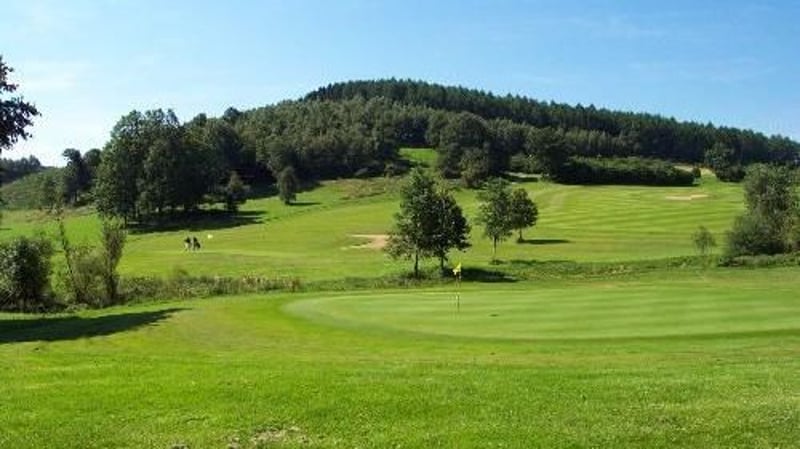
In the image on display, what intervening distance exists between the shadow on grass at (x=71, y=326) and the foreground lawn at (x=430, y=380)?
29 centimetres

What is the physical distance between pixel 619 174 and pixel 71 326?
141 m

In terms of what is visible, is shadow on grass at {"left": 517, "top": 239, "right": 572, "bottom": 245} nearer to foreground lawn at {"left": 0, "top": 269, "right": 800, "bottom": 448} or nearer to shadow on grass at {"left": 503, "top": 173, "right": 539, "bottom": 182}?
foreground lawn at {"left": 0, "top": 269, "right": 800, "bottom": 448}

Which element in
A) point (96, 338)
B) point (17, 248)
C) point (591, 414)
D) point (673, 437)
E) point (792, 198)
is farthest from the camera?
point (792, 198)

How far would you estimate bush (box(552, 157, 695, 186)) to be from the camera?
164000 millimetres

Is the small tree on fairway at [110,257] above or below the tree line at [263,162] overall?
below

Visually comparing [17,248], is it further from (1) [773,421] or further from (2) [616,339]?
(1) [773,421]

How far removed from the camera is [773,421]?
14.5m

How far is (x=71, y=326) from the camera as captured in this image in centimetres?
3994

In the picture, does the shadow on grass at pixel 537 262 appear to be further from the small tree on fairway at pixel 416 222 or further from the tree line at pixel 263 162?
the tree line at pixel 263 162

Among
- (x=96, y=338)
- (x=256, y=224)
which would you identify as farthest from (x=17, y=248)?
(x=256, y=224)

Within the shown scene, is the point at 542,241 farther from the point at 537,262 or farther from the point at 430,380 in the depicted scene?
the point at 430,380

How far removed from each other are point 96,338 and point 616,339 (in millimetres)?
19982

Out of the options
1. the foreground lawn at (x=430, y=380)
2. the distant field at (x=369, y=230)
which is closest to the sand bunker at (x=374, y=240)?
the distant field at (x=369, y=230)

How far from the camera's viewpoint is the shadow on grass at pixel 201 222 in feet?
375
